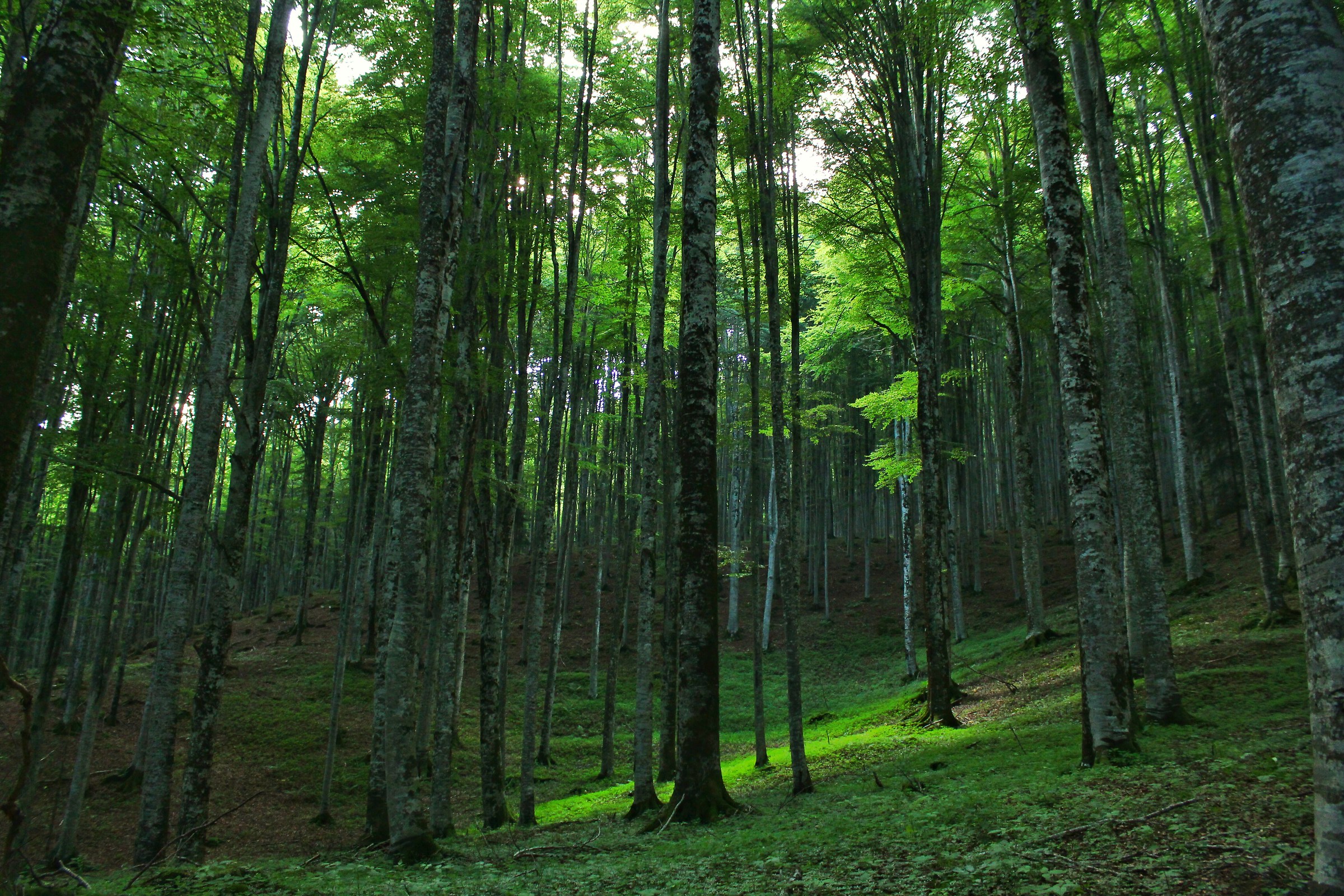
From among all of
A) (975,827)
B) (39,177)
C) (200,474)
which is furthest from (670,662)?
(39,177)

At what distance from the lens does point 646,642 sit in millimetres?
10328

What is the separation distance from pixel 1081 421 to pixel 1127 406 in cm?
243

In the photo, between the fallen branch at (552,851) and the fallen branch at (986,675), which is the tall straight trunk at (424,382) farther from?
the fallen branch at (986,675)

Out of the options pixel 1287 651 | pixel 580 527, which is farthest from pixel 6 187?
pixel 580 527

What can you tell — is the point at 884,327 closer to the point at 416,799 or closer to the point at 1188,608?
the point at 1188,608

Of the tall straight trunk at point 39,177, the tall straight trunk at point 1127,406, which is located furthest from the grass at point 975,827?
the tall straight trunk at point 39,177

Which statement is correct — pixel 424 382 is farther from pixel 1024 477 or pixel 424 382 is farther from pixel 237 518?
pixel 1024 477

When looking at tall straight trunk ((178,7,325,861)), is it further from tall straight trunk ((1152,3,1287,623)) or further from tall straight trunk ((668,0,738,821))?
tall straight trunk ((1152,3,1287,623))

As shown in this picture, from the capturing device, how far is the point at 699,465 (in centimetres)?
712

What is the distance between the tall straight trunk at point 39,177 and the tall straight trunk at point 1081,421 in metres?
7.24

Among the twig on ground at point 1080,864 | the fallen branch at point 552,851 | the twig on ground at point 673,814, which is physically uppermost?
the twig on ground at point 1080,864

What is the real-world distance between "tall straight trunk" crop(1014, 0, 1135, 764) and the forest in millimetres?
47

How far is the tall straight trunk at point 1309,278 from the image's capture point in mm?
2562

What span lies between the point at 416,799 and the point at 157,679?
331cm
